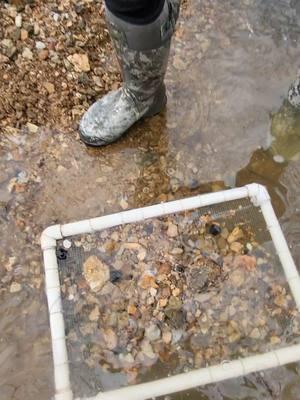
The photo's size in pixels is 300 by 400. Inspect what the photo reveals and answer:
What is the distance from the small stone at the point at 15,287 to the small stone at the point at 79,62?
3.17 feet

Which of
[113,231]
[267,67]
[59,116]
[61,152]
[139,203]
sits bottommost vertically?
[113,231]

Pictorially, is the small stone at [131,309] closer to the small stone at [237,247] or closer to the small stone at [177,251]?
the small stone at [177,251]

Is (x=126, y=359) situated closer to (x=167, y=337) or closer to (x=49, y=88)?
(x=167, y=337)

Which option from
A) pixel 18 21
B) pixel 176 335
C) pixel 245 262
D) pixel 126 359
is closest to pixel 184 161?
pixel 245 262

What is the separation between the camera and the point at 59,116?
1.98 metres

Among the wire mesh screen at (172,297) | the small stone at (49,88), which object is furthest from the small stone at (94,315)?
the small stone at (49,88)

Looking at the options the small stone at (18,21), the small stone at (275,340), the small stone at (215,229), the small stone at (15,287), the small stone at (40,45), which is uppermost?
the small stone at (18,21)

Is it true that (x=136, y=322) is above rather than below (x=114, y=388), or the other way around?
above

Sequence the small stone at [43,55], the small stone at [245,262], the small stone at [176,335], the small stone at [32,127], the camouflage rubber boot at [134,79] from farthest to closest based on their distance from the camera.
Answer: the small stone at [43,55] < the small stone at [32,127] < the small stone at [245,262] < the small stone at [176,335] < the camouflage rubber boot at [134,79]

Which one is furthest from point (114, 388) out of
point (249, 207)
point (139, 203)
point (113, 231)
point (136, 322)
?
point (249, 207)

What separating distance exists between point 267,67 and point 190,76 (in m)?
0.37

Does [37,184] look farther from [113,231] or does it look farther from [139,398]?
[139,398]

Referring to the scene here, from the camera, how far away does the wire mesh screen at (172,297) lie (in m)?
1.56

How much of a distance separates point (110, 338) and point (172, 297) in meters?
0.26
